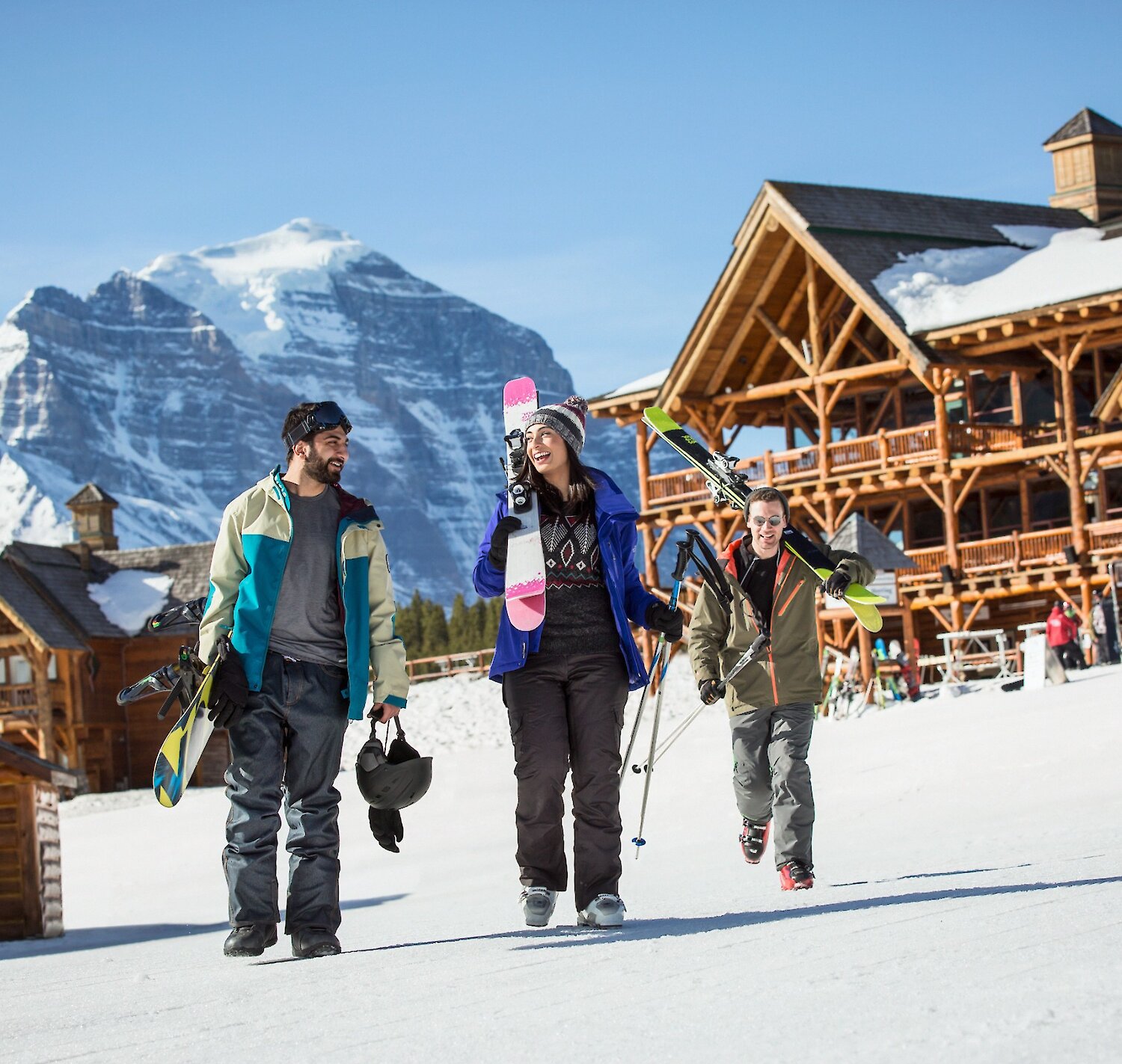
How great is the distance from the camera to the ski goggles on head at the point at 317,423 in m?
6.02

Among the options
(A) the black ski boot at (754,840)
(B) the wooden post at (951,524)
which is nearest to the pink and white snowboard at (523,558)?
(A) the black ski boot at (754,840)

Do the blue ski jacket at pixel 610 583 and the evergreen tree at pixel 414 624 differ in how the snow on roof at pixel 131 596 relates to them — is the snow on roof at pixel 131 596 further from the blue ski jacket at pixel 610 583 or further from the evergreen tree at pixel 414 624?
the blue ski jacket at pixel 610 583

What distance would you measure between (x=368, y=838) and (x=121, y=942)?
7682mm

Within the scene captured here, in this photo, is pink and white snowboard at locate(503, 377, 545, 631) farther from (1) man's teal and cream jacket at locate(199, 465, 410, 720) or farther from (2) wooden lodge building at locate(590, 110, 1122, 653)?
(2) wooden lodge building at locate(590, 110, 1122, 653)

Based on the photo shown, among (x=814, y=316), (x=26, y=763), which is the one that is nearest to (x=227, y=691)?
(x=26, y=763)

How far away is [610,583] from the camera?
6.09 metres

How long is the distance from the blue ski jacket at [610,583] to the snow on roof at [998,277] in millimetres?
22547

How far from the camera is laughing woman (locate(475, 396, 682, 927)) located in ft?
19.6

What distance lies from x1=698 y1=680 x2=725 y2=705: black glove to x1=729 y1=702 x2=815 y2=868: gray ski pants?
0.14 meters

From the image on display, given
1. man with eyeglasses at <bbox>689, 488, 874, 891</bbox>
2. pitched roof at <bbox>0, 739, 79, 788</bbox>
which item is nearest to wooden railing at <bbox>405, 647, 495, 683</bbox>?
pitched roof at <bbox>0, 739, 79, 788</bbox>

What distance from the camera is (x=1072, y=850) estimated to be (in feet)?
23.3

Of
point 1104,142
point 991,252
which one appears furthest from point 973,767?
point 1104,142

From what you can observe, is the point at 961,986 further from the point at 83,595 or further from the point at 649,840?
the point at 83,595

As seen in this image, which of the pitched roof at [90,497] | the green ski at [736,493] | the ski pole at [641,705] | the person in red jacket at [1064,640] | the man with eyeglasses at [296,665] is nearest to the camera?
the man with eyeglasses at [296,665]
